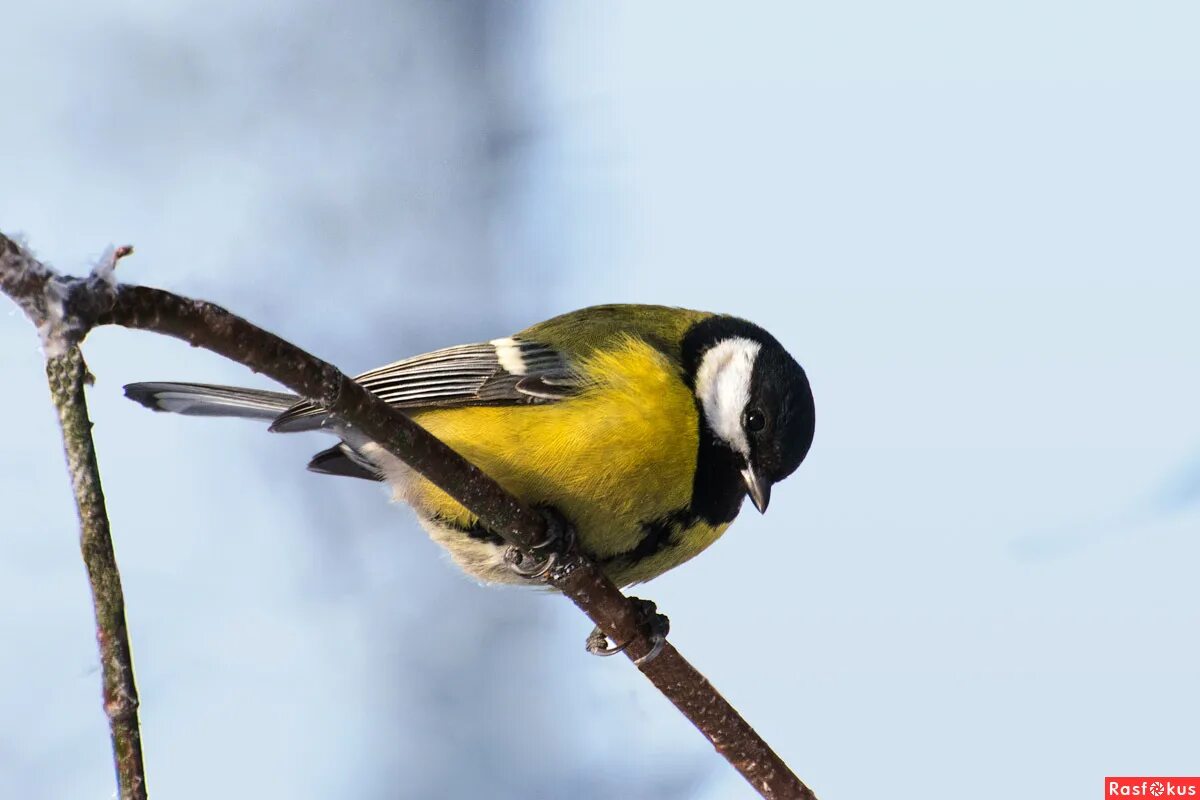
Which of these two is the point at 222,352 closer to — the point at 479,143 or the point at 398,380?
the point at 398,380

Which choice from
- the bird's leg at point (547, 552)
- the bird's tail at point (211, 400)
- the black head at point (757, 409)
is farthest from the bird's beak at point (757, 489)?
the bird's tail at point (211, 400)

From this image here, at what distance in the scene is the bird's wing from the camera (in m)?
2.09

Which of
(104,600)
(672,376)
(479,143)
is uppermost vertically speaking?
(479,143)

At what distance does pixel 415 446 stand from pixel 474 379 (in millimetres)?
856

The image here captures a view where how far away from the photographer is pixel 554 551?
1794 millimetres

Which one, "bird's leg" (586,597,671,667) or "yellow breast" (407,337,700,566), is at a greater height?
"yellow breast" (407,337,700,566)

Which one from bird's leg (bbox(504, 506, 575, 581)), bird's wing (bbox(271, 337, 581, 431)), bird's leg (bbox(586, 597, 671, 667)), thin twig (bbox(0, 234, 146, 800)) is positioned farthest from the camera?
bird's wing (bbox(271, 337, 581, 431))

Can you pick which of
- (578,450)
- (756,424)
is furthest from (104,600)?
(756,424)

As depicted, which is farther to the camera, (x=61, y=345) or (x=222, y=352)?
(x=222, y=352)

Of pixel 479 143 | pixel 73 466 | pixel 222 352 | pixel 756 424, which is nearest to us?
pixel 73 466

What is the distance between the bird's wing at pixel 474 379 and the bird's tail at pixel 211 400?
11cm

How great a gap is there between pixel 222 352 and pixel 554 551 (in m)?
0.85

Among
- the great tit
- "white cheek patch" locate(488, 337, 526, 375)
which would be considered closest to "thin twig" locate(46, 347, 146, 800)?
the great tit

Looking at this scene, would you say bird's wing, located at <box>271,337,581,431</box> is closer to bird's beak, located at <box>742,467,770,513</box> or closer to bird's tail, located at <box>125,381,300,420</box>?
bird's tail, located at <box>125,381,300,420</box>
